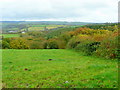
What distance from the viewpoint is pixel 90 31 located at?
46.2 m

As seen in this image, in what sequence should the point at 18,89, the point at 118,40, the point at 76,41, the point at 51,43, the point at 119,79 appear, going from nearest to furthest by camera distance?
the point at 18,89 → the point at 119,79 → the point at 118,40 → the point at 76,41 → the point at 51,43

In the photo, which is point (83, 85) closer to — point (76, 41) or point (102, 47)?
point (102, 47)

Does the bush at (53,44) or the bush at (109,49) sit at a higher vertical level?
the bush at (109,49)

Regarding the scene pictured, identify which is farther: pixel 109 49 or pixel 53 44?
pixel 53 44

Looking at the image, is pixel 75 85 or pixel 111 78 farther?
pixel 111 78

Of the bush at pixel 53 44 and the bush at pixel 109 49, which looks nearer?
the bush at pixel 109 49

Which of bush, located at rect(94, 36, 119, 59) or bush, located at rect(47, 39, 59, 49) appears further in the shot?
bush, located at rect(47, 39, 59, 49)

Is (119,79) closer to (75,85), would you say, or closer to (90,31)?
(75,85)

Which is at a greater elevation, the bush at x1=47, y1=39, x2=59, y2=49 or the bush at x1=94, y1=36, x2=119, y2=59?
the bush at x1=94, y1=36, x2=119, y2=59

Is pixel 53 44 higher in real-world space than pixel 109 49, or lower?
lower

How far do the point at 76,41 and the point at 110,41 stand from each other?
1392 centimetres

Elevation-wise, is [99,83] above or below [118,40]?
below

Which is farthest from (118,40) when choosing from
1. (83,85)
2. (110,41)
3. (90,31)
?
(90,31)

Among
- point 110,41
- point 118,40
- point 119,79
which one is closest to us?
point 119,79
